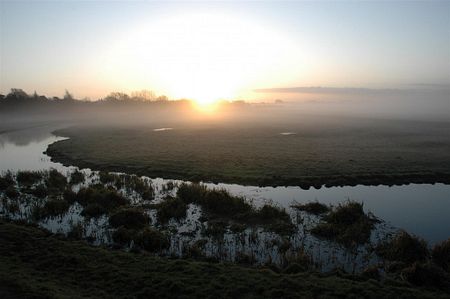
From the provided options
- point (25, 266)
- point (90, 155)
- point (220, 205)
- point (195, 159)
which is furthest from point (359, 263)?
point (90, 155)

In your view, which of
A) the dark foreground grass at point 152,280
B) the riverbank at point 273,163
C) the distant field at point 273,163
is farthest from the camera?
the distant field at point 273,163

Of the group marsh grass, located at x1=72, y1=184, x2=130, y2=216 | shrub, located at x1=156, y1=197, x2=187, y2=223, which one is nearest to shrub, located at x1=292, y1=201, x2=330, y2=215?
shrub, located at x1=156, y1=197, x2=187, y2=223

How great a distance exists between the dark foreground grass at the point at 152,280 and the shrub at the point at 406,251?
3.16 metres

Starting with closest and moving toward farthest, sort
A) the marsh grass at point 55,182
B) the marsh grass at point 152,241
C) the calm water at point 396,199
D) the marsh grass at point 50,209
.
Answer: the marsh grass at point 152,241 → the calm water at point 396,199 → the marsh grass at point 50,209 → the marsh grass at point 55,182

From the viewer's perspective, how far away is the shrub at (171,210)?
22.3 metres

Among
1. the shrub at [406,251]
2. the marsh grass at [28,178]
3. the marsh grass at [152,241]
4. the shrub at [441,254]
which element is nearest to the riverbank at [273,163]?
the marsh grass at [28,178]

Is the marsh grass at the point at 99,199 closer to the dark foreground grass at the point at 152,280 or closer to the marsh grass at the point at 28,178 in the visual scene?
the dark foreground grass at the point at 152,280

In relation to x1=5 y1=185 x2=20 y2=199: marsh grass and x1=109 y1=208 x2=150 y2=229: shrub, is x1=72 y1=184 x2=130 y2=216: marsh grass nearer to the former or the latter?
x1=109 y1=208 x2=150 y2=229: shrub

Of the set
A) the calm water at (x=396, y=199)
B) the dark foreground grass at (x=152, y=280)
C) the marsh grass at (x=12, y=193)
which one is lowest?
the calm water at (x=396, y=199)

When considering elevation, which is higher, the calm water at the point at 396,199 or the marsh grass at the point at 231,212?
the marsh grass at the point at 231,212

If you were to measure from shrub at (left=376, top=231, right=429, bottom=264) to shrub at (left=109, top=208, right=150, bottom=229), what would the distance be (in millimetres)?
13401

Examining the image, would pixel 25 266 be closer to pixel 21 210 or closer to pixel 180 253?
pixel 180 253

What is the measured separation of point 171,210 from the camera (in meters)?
22.9

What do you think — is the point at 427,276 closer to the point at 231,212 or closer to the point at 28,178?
the point at 231,212
